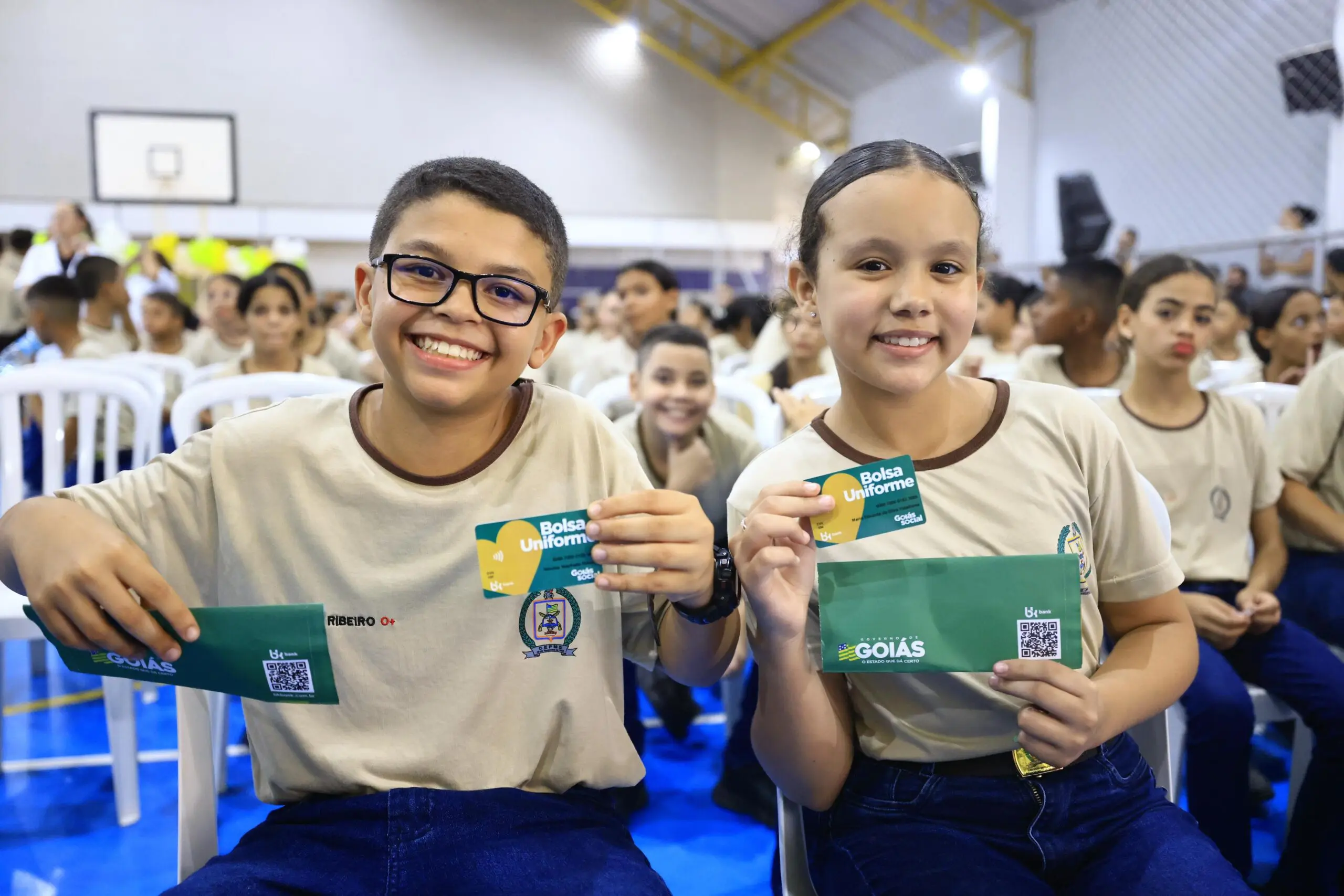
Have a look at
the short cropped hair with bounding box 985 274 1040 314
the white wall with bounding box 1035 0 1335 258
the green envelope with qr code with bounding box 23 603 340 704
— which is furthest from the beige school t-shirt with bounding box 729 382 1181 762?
the white wall with bounding box 1035 0 1335 258

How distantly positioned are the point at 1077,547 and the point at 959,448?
170mm

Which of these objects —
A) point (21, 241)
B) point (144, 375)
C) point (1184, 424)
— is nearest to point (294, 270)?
point (144, 375)

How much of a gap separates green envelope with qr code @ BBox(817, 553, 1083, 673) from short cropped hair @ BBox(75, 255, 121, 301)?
16.8 feet

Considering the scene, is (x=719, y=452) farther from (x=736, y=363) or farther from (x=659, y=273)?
(x=736, y=363)

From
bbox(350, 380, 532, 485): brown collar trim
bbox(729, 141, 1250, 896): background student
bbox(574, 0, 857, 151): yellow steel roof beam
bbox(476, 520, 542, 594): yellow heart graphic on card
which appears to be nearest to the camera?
bbox(476, 520, 542, 594): yellow heart graphic on card

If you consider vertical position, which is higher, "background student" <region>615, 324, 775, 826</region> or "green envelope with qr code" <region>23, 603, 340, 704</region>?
"background student" <region>615, 324, 775, 826</region>

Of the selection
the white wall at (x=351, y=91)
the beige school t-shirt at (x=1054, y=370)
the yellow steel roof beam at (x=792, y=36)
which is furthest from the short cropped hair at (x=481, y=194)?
the yellow steel roof beam at (x=792, y=36)

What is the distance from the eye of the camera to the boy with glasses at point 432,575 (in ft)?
3.18

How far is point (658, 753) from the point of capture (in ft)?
8.18

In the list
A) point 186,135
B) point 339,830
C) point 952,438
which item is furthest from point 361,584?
point 186,135

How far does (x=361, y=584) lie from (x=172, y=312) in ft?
14.7

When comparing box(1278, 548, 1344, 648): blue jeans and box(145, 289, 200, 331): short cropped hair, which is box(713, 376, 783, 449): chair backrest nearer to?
box(1278, 548, 1344, 648): blue jeans

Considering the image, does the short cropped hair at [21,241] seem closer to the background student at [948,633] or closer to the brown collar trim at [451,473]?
the brown collar trim at [451,473]

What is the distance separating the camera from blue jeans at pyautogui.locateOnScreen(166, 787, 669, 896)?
3.00 ft
